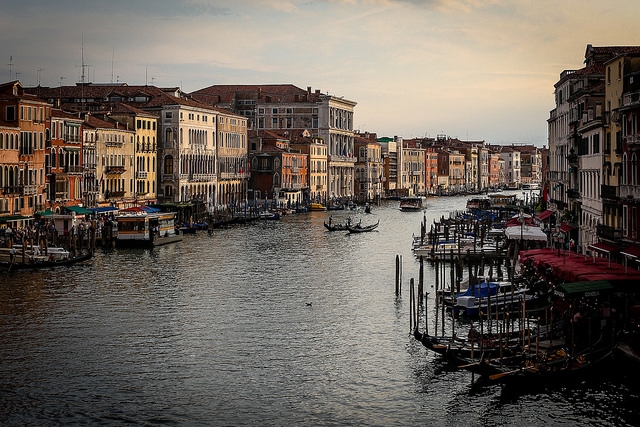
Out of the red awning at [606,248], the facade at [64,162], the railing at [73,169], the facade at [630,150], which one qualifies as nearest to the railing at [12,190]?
the facade at [64,162]

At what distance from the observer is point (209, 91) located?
80688 mm

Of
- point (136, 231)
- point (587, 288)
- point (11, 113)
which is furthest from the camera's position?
point (136, 231)

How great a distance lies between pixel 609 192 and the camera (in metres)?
23.3

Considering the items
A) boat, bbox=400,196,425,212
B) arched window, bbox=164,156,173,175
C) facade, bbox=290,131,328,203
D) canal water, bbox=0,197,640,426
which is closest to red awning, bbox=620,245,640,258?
canal water, bbox=0,197,640,426

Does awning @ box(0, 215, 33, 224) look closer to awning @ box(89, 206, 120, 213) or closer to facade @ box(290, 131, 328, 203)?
awning @ box(89, 206, 120, 213)

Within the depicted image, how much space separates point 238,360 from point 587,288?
6.27m

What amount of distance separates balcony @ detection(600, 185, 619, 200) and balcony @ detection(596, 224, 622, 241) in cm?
70

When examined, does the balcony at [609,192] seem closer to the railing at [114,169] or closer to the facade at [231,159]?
the railing at [114,169]

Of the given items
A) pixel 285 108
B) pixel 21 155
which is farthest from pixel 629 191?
pixel 285 108

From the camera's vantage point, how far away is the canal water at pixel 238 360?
14758 mm

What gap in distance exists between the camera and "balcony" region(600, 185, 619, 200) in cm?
2280

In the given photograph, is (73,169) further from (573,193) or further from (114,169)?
(573,193)

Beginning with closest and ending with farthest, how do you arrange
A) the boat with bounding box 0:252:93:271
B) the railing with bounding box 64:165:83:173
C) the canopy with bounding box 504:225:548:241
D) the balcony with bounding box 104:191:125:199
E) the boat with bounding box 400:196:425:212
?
1. the boat with bounding box 0:252:93:271
2. the canopy with bounding box 504:225:548:241
3. the railing with bounding box 64:165:83:173
4. the balcony with bounding box 104:191:125:199
5. the boat with bounding box 400:196:425:212

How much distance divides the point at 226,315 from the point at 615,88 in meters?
10.5
